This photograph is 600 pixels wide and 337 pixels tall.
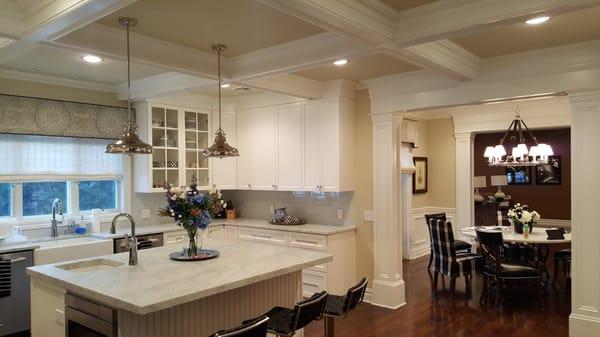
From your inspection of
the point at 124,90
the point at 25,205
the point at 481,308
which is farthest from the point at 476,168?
the point at 25,205

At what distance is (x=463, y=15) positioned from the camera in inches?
110

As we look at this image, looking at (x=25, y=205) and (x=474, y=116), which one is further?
(x=474, y=116)

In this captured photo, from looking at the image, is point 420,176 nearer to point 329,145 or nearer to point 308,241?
point 329,145

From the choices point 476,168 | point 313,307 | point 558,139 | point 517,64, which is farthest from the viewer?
point 476,168

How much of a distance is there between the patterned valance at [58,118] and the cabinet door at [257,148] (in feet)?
5.27

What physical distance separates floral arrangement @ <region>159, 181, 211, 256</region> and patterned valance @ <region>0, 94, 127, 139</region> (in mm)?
2342

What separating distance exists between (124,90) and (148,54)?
2015 mm

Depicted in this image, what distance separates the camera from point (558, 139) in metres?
10.2

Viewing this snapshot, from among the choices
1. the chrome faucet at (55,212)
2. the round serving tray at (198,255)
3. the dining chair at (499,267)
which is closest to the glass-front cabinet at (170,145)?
the chrome faucet at (55,212)

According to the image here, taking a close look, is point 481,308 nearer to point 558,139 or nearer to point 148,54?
point 148,54

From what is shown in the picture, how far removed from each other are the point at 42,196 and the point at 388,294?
13.6 ft

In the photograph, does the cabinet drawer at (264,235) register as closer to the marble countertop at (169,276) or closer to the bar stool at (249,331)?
the marble countertop at (169,276)

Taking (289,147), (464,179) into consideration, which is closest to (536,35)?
(289,147)

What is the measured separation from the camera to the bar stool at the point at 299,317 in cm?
265
